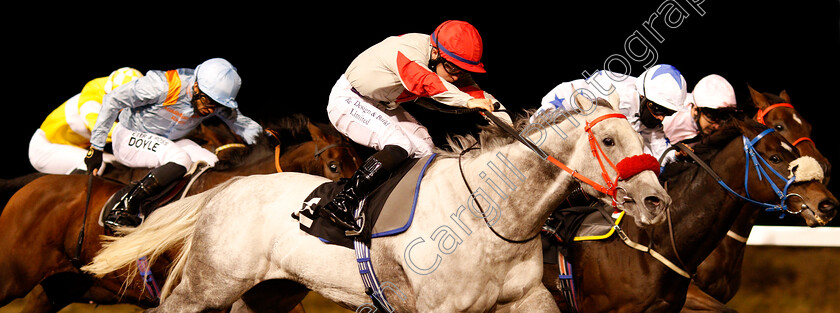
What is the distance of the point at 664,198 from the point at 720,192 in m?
1.32

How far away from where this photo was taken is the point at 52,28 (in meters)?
5.86

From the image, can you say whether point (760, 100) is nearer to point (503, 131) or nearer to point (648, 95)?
point (648, 95)

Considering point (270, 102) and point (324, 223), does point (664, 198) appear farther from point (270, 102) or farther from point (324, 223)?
point (270, 102)

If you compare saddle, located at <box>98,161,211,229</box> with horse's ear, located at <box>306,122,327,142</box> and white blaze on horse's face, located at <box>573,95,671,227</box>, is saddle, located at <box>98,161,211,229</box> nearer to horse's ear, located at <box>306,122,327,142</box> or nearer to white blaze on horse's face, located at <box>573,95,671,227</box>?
horse's ear, located at <box>306,122,327,142</box>

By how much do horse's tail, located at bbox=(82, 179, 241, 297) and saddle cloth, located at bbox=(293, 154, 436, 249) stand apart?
2.08 ft

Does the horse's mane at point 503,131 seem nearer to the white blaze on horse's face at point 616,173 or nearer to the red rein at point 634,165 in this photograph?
the white blaze on horse's face at point 616,173

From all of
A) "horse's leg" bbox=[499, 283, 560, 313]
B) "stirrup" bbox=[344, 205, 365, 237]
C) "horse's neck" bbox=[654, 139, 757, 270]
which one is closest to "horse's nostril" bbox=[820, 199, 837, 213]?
"horse's neck" bbox=[654, 139, 757, 270]

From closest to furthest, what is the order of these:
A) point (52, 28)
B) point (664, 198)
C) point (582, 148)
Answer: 1. point (664, 198)
2. point (582, 148)
3. point (52, 28)

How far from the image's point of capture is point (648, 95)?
13.1ft

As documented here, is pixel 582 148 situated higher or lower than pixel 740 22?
higher

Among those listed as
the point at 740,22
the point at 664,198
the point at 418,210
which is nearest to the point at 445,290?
the point at 418,210

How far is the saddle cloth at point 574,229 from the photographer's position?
133 inches

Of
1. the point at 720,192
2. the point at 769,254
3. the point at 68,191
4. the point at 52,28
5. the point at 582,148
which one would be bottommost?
the point at 769,254

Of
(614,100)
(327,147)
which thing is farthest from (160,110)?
(614,100)
